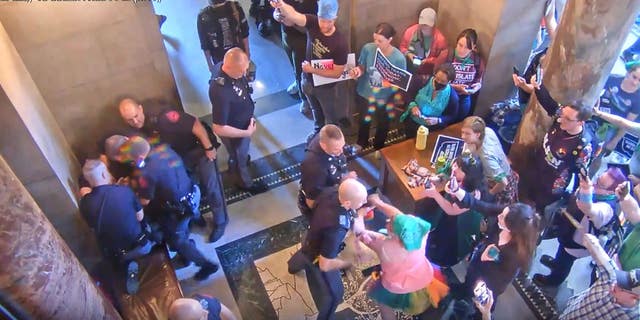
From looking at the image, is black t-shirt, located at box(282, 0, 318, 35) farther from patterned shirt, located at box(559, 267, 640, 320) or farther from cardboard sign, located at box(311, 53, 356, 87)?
patterned shirt, located at box(559, 267, 640, 320)

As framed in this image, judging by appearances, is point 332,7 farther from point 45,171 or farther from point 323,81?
point 45,171

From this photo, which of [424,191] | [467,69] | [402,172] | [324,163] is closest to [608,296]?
[424,191]

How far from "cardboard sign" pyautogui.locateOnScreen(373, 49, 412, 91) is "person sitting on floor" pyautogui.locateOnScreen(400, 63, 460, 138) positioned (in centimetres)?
18

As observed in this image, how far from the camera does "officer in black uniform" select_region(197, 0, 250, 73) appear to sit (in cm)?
527

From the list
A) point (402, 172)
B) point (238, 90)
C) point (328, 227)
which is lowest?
point (402, 172)

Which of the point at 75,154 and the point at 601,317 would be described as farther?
the point at 75,154

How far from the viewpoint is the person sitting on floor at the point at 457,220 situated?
Answer: 414 centimetres

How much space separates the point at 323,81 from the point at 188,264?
219cm

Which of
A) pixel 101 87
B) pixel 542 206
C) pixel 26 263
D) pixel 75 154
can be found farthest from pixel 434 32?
pixel 26 263

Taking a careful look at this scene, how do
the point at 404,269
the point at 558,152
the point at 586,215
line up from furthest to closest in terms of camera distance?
the point at 558,152
the point at 586,215
the point at 404,269

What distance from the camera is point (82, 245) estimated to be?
4562mm

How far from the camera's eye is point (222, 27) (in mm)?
5363

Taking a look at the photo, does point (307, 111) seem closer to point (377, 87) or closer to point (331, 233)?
point (377, 87)

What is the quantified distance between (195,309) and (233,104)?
1920mm
